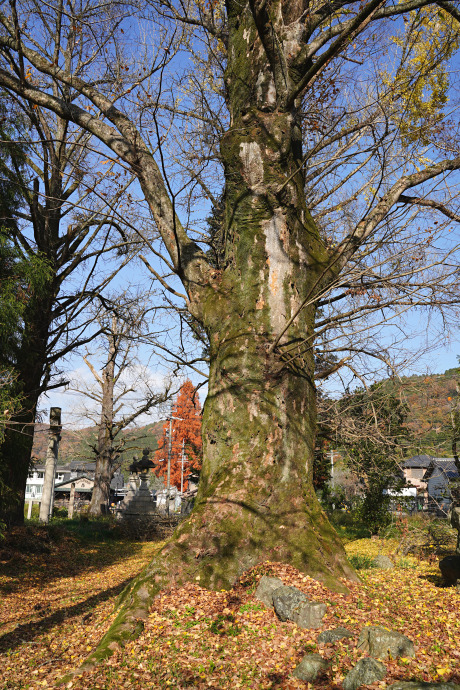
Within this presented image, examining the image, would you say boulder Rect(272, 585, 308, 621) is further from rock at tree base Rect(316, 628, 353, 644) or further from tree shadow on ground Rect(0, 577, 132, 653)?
tree shadow on ground Rect(0, 577, 132, 653)

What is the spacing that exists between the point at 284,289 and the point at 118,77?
17.6ft

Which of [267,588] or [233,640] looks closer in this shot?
[233,640]

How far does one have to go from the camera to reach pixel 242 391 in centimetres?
451

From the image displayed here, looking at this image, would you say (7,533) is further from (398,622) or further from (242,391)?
(398,622)

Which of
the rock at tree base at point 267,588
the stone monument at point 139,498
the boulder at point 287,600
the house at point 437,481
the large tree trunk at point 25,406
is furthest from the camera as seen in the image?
the stone monument at point 139,498

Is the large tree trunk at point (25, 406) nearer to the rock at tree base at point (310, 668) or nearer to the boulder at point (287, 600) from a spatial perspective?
the boulder at point (287, 600)

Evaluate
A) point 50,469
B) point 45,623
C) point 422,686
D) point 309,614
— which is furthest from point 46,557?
point 422,686

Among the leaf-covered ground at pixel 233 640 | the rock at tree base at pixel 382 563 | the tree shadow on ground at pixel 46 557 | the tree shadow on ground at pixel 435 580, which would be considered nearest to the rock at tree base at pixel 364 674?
the leaf-covered ground at pixel 233 640

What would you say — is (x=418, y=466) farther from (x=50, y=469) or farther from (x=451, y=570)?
→ (x=451, y=570)

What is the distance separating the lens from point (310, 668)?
2.56 meters

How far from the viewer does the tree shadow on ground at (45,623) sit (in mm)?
4328

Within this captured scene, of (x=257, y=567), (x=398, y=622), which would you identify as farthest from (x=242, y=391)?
(x=398, y=622)

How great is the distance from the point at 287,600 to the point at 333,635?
486mm

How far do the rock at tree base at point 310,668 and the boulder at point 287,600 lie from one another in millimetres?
610
